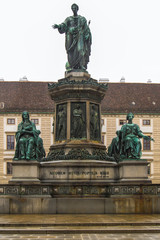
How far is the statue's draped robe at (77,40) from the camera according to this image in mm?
19109

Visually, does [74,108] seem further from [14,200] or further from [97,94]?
[14,200]

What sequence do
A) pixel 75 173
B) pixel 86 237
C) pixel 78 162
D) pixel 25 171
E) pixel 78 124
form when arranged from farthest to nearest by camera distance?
1. pixel 78 124
2. pixel 78 162
3. pixel 75 173
4. pixel 25 171
5. pixel 86 237

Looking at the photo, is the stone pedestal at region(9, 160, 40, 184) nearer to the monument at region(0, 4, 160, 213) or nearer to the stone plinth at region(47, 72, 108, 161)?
the monument at region(0, 4, 160, 213)

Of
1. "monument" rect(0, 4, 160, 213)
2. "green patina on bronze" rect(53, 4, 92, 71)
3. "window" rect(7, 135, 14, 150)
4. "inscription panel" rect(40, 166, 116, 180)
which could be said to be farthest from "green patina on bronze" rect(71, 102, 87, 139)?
"window" rect(7, 135, 14, 150)

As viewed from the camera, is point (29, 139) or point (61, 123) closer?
point (29, 139)

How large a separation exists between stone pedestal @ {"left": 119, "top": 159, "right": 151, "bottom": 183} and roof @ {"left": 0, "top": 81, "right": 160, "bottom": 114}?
38.3 meters

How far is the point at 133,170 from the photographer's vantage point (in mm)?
16188

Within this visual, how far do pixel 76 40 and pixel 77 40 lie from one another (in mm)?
47

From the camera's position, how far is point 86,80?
59.3 ft

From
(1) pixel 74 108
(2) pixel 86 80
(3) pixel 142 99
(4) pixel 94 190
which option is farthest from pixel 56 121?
(3) pixel 142 99

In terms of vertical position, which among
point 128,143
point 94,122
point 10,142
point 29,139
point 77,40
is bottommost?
point 128,143

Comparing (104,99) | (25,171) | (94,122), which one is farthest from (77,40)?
(104,99)

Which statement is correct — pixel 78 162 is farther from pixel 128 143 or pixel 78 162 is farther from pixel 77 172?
pixel 128 143

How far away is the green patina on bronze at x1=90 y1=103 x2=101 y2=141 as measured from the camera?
58.4 ft
